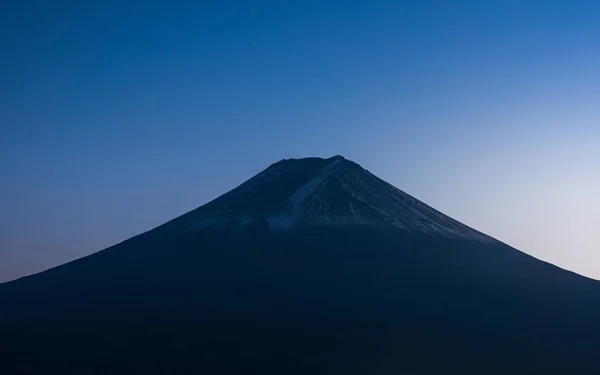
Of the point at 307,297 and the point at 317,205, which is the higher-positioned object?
the point at 317,205

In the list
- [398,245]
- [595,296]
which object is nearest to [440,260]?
[398,245]

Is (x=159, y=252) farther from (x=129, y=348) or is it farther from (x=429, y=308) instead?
(x=429, y=308)

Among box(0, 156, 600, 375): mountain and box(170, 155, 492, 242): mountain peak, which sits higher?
box(170, 155, 492, 242): mountain peak

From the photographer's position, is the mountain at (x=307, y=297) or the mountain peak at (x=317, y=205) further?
the mountain peak at (x=317, y=205)

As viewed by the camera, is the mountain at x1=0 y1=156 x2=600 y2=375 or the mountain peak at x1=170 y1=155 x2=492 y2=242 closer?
the mountain at x1=0 y1=156 x2=600 y2=375

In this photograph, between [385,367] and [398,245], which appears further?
[398,245]
